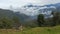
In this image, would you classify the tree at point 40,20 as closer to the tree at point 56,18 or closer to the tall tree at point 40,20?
the tall tree at point 40,20

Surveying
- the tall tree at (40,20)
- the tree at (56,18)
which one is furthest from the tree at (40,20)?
the tree at (56,18)

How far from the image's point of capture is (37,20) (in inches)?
929

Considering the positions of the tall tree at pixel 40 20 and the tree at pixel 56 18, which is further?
the tree at pixel 56 18

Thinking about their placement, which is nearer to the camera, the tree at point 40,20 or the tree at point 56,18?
the tree at point 40,20

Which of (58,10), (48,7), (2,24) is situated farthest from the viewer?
(48,7)

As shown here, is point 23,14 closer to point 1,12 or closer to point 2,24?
point 1,12

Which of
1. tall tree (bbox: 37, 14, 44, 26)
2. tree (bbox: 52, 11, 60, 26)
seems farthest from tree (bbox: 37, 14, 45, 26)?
tree (bbox: 52, 11, 60, 26)

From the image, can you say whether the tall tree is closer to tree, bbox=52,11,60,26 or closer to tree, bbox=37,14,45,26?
tree, bbox=37,14,45,26

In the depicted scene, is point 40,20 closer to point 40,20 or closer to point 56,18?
point 40,20

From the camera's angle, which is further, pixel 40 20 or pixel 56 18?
pixel 56 18

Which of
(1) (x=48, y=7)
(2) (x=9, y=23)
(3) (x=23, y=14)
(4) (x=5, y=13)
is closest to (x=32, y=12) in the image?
(3) (x=23, y=14)

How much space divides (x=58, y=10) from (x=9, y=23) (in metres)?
10.5

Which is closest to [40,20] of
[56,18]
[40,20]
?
[40,20]

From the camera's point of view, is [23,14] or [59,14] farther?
[23,14]
